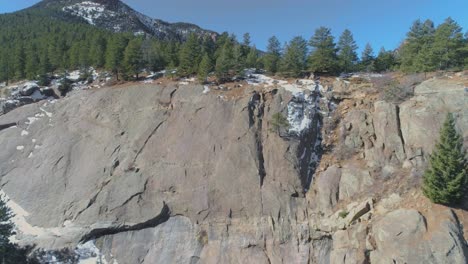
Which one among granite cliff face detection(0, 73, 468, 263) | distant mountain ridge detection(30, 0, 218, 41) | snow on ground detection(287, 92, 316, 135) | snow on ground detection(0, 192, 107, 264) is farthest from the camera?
distant mountain ridge detection(30, 0, 218, 41)

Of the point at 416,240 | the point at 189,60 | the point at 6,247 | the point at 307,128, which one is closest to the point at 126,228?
the point at 6,247

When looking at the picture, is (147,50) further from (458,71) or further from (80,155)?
(458,71)

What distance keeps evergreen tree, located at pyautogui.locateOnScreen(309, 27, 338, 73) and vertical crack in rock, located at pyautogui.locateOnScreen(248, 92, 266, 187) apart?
9666 millimetres

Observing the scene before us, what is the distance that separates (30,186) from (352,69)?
36662 millimetres

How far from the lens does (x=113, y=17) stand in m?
137

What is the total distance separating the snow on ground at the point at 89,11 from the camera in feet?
449

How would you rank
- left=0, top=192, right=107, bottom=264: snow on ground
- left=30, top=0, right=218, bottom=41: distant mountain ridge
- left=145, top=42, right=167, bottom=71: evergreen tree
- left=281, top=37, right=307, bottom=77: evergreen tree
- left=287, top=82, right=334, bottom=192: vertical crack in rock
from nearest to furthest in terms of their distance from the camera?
left=0, top=192, right=107, bottom=264: snow on ground → left=287, top=82, right=334, bottom=192: vertical crack in rock → left=281, top=37, right=307, bottom=77: evergreen tree → left=145, top=42, right=167, bottom=71: evergreen tree → left=30, top=0, right=218, bottom=41: distant mountain ridge

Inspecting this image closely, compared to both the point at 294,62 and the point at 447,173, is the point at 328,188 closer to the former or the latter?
the point at 447,173

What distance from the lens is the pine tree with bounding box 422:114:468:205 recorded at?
83.8ft

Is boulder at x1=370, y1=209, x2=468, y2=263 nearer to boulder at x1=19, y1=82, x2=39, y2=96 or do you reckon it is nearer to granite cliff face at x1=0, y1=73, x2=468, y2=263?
granite cliff face at x1=0, y1=73, x2=468, y2=263

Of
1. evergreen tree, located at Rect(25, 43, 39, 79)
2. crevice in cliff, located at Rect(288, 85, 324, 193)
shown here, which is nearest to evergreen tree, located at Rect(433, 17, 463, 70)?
crevice in cliff, located at Rect(288, 85, 324, 193)

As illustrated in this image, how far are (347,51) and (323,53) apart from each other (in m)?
4.77

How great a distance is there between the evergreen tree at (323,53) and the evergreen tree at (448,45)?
1025 centimetres

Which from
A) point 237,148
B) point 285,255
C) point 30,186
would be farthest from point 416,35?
point 30,186
